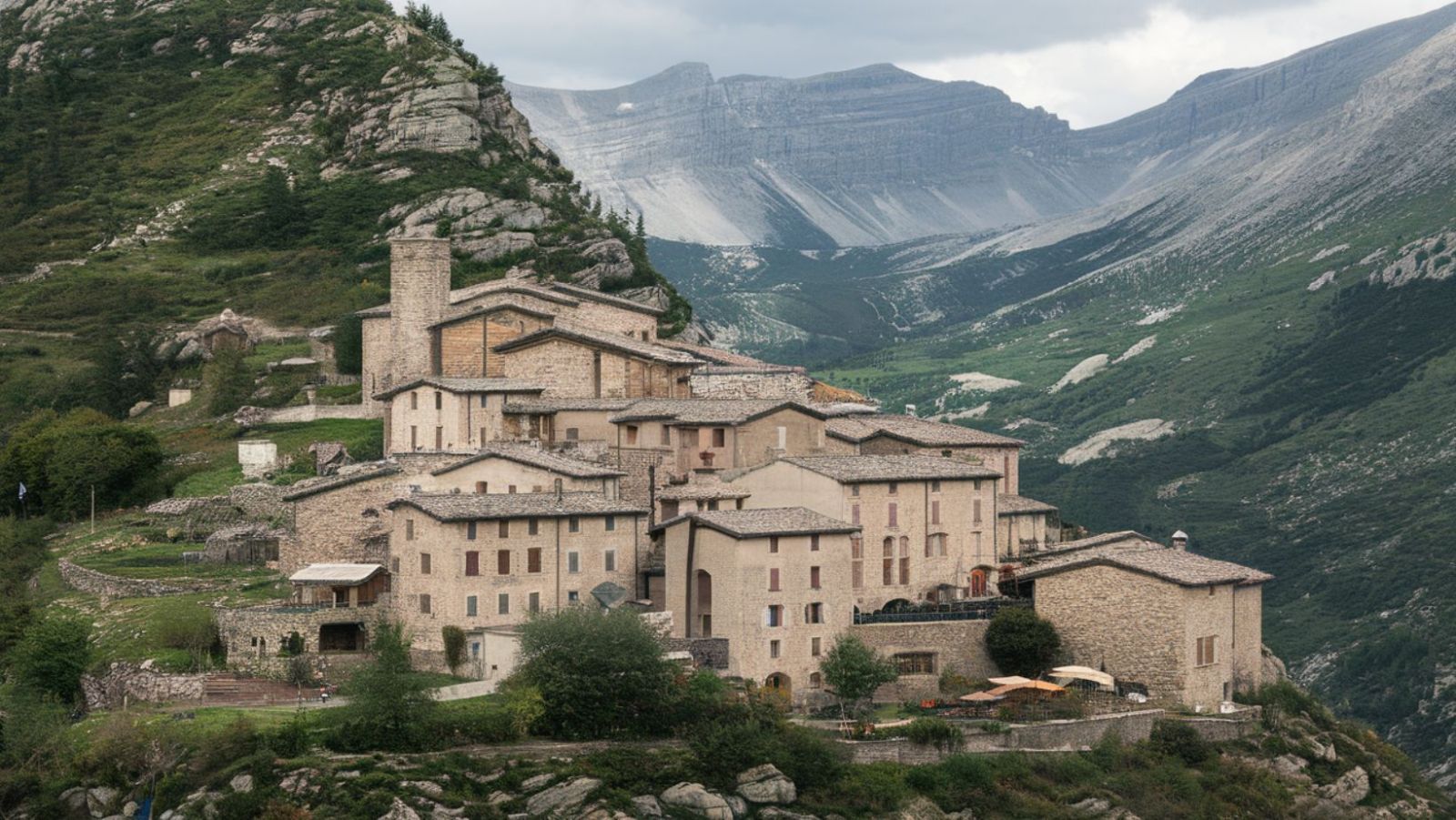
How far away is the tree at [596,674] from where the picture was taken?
217 ft

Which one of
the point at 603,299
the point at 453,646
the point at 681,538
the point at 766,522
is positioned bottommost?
the point at 453,646

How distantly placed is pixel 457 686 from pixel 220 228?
84158 millimetres

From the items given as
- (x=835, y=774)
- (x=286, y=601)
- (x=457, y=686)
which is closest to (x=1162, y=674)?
(x=835, y=774)

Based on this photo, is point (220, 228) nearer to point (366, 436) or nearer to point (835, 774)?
point (366, 436)

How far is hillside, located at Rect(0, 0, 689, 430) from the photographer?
126 metres

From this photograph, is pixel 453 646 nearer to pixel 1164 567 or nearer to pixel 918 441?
pixel 1164 567

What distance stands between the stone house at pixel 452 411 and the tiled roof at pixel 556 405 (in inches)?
12.2

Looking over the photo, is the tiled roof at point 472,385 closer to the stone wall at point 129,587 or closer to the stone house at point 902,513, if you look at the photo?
the stone house at point 902,513

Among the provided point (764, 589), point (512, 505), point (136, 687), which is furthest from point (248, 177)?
point (764, 589)

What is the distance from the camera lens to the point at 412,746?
63375mm

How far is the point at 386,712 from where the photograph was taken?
63.6 meters

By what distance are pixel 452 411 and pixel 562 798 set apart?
83.8ft

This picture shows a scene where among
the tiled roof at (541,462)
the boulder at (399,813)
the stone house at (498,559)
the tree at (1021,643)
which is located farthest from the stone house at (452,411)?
the boulder at (399,813)

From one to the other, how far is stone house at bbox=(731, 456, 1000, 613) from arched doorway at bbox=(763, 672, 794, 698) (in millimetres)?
4580
